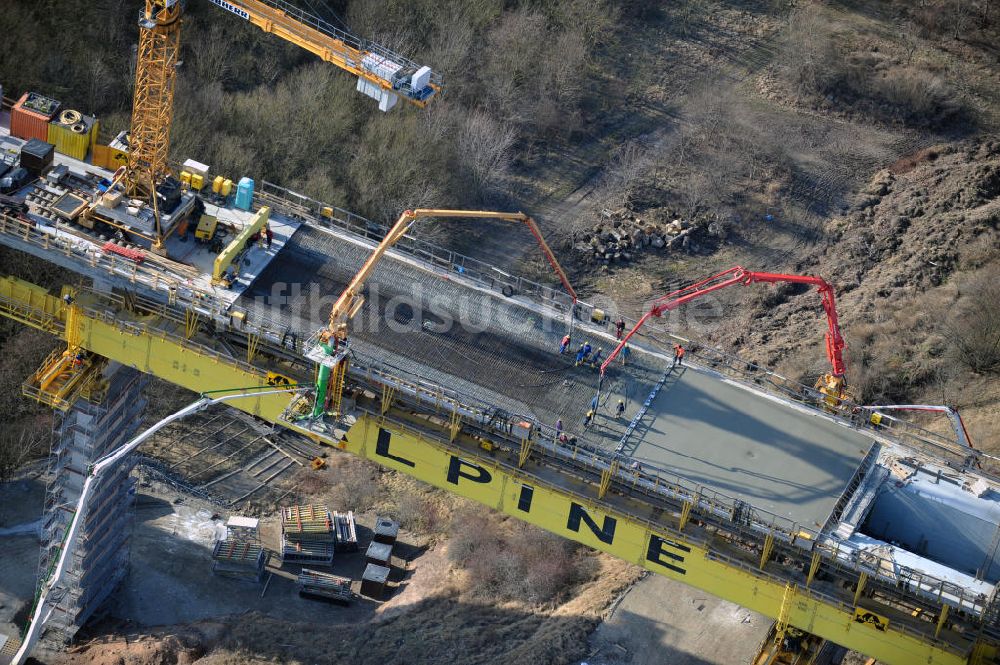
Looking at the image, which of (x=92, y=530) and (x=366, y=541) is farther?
(x=366, y=541)

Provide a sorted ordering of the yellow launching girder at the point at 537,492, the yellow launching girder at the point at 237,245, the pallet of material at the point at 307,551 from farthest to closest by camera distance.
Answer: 1. the pallet of material at the point at 307,551
2. the yellow launching girder at the point at 237,245
3. the yellow launching girder at the point at 537,492

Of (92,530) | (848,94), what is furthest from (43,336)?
(848,94)

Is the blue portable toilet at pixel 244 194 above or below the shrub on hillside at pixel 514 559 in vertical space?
above

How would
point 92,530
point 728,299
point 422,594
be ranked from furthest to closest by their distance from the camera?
point 728,299 < point 422,594 < point 92,530

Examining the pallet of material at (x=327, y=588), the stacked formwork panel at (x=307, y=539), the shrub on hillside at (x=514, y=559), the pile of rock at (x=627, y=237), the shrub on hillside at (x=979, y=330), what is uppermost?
the shrub on hillside at (x=979, y=330)

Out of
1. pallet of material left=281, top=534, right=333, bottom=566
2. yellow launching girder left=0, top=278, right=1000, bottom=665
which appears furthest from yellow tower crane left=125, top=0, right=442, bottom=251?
pallet of material left=281, top=534, right=333, bottom=566

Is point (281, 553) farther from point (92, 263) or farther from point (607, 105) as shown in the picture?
point (607, 105)

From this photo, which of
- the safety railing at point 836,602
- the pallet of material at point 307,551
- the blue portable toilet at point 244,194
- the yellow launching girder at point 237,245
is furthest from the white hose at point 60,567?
the safety railing at point 836,602

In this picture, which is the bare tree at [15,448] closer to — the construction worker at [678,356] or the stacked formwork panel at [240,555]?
the stacked formwork panel at [240,555]
